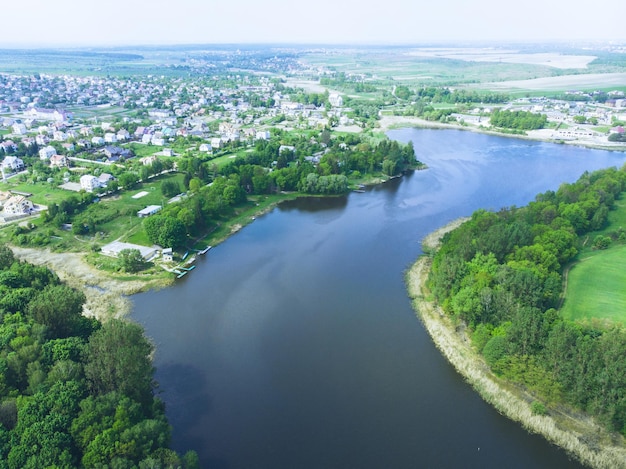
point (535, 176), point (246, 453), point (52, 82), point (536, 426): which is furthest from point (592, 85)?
point (52, 82)

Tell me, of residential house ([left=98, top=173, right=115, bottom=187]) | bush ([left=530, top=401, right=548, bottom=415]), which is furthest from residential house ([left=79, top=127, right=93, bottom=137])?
bush ([left=530, top=401, right=548, bottom=415])

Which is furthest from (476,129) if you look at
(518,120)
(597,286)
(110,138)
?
(110,138)

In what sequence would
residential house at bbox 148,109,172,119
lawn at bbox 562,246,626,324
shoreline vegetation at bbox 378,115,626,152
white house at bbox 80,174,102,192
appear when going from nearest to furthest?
lawn at bbox 562,246,626,324, white house at bbox 80,174,102,192, shoreline vegetation at bbox 378,115,626,152, residential house at bbox 148,109,172,119

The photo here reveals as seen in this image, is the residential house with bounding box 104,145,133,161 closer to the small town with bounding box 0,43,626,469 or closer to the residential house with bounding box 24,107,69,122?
the small town with bounding box 0,43,626,469

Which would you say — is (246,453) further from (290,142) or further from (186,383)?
(290,142)

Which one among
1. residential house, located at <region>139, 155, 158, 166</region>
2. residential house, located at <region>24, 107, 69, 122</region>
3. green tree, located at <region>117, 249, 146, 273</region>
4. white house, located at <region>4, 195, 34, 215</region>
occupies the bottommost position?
green tree, located at <region>117, 249, 146, 273</region>

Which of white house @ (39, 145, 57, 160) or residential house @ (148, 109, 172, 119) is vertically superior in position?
residential house @ (148, 109, 172, 119)
